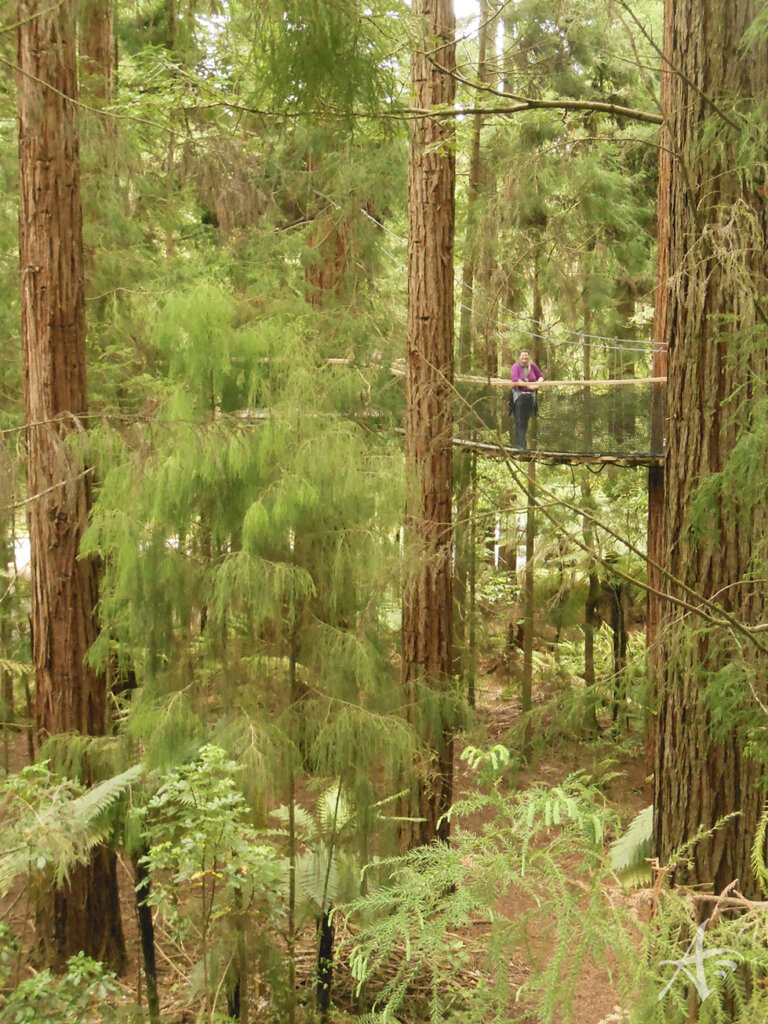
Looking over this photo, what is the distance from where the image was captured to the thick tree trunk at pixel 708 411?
3330 millimetres

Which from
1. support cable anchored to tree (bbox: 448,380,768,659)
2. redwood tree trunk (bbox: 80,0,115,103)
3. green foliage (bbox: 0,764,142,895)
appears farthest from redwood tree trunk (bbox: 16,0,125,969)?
support cable anchored to tree (bbox: 448,380,768,659)

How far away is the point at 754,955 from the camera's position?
67.9 inches

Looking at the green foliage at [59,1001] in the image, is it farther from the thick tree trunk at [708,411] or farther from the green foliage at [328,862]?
the thick tree trunk at [708,411]

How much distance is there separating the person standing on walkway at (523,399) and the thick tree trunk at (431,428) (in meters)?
1.50

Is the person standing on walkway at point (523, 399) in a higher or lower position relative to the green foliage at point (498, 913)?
higher

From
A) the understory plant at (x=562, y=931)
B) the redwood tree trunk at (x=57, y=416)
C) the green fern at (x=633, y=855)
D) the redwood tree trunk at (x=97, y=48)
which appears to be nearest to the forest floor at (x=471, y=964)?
the understory plant at (x=562, y=931)

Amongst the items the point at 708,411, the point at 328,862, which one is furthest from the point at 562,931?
the point at 328,862

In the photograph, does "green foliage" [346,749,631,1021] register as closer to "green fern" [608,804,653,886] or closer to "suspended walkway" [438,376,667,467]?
"green fern" [608,804,653,886]

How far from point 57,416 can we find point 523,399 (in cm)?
446

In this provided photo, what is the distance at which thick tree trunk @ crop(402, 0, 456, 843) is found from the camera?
22.8 ft

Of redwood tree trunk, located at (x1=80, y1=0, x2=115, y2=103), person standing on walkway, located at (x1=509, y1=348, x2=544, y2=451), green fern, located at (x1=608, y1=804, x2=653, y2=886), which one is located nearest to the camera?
green fern, located at (x1=608, y1=804, x2=653, y2=886)

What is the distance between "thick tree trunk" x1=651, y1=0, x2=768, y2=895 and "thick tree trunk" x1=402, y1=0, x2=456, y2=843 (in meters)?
3.39

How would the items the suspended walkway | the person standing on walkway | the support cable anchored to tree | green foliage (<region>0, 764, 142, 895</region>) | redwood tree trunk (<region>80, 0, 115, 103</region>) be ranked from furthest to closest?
the person standing on walkway < the suspended walkway < redwood tree trunk (<region>80, 0, 115, 103</region>) < green foliage (<region>0, 764, 142, 895</region>) < the support cable anchored to tree

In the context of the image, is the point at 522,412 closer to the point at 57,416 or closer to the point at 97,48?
the point at 57,416
